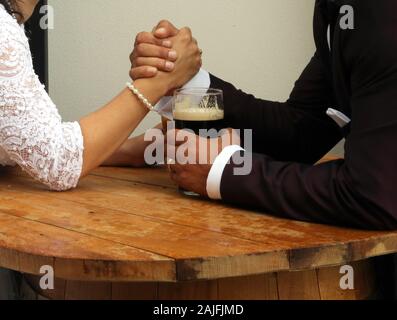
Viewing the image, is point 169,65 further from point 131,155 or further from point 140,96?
point 131,155

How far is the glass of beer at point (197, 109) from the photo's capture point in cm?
136

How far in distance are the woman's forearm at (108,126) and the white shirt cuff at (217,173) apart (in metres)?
0.24

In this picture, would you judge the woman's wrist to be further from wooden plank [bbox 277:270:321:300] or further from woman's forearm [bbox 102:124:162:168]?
wooden plank [bbox 277:270:321:300]

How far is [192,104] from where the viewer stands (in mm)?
1370

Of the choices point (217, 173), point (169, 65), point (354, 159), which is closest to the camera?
point (354, 159)

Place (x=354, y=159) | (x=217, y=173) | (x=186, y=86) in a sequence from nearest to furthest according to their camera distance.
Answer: (x=354, y=159)
(x=217, y=173)
(x=186, y=86)

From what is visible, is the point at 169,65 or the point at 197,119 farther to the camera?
the point at 169,65

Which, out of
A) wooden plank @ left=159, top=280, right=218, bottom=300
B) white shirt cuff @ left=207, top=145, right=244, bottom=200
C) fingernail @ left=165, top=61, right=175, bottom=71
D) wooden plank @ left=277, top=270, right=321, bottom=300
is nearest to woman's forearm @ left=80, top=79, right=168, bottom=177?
fingernail @ left=165, top=61, right=175, bottom=71

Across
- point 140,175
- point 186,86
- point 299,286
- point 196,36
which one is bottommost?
point 299,286

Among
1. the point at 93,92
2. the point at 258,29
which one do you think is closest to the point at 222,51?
the point at 258,29

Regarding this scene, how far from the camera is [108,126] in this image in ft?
4.42

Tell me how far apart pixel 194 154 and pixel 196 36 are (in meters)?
1.36

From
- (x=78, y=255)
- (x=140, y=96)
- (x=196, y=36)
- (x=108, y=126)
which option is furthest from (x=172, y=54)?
(x=196, y=36)
